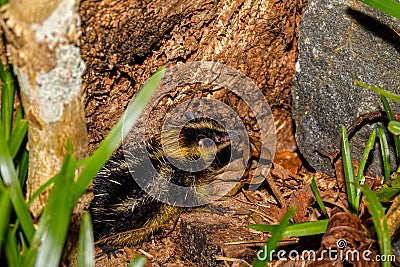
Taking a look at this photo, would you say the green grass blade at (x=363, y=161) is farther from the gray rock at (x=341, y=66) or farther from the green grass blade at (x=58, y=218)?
the green grass blade at (x=58, y=218)

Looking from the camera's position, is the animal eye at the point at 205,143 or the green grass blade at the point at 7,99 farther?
the animal eye at the point at 205,143

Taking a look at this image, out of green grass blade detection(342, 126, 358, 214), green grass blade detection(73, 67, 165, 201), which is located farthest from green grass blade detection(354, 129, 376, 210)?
green grass blade detection(73, 67, 165, 201)

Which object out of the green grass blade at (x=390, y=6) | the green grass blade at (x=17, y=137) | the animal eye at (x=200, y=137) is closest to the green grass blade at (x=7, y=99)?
the green grass blade at (x=17, y=137)

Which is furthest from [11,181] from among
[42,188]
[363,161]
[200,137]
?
[363,161]

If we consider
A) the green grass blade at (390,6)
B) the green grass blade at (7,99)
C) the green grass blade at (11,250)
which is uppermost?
the green grass blade at (390,6)

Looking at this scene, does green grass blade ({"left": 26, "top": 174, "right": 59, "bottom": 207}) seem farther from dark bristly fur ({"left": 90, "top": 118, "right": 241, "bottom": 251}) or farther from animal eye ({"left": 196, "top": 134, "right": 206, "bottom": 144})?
animal eye ({"left": 196, "top": 134, "right": 206, "bottom": 144})

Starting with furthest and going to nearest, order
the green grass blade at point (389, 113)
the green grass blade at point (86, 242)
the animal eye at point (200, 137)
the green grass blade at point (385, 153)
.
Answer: the animal eye at point (200, 137)
the green grass blade at point (385, 153)
the green grass blade at point (389, 113)
the green grass blade at point (86, 242)

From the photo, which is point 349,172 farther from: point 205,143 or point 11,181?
point 11,181
